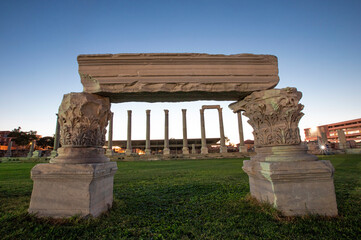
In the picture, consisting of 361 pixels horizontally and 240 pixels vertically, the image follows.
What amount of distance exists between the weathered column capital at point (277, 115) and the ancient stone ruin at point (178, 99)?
0.05 ft

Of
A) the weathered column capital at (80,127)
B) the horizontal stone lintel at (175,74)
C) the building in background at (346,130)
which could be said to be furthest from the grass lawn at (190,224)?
the building in background at (346,130)

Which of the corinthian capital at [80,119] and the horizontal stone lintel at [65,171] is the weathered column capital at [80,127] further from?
the horizontal stone lintel at [65,171]

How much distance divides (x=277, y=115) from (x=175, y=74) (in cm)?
203

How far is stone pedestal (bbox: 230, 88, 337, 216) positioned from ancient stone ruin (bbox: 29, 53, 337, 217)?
14 millimetres

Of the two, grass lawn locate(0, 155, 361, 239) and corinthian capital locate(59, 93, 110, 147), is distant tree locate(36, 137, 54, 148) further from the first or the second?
corinthian capital locate(59, 93, 110, 147)

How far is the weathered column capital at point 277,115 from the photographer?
297 centimetres

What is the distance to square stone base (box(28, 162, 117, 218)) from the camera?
8.23ft

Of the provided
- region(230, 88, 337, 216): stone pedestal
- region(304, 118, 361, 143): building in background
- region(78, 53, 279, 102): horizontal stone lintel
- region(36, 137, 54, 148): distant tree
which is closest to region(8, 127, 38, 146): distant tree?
region(36, 137, 54, 148): distant tree

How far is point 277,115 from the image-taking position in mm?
3066

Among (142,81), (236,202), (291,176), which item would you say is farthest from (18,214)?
(291,176)

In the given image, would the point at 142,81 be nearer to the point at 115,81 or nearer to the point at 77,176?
the point at 115,81

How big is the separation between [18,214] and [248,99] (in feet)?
14.2

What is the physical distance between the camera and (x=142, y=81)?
3.13m

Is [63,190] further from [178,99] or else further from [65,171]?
[178,99]
